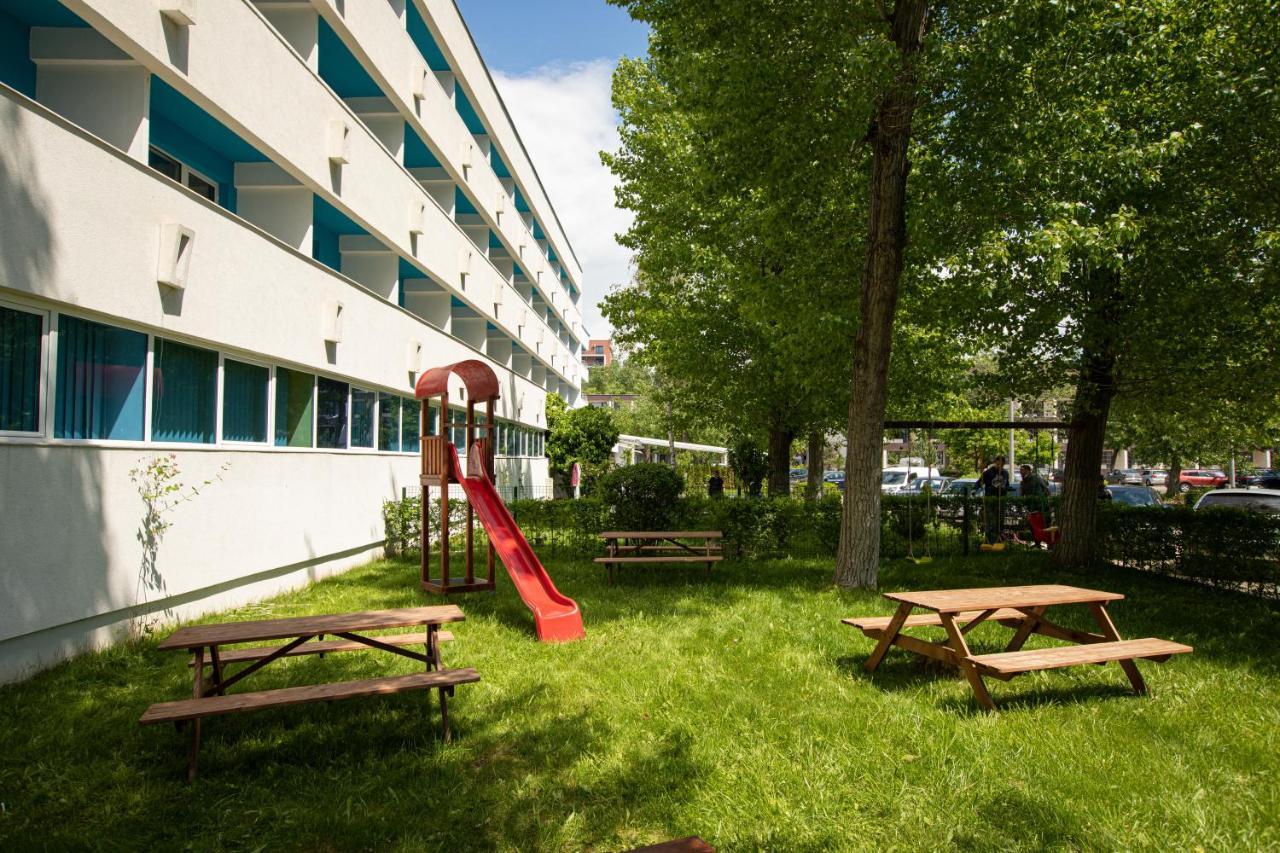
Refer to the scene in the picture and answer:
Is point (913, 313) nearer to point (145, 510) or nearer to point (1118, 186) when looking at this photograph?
point (1118, 186)

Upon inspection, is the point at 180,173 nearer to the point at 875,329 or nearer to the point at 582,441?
the point at 875,329

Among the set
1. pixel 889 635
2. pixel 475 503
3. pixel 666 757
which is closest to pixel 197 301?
pixel 475 503

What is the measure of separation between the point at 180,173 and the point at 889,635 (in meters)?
9.90

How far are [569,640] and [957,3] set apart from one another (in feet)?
30.6

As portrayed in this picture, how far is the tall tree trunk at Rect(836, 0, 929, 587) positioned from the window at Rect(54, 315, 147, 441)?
27.2 feet

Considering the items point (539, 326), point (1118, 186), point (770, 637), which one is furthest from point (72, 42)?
point (539, 326)

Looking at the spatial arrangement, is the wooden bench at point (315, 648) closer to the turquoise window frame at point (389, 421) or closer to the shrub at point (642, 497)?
the shrub at point (642, 497)

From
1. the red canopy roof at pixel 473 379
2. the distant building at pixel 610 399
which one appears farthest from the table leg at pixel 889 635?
the distant building at pixel 610 399

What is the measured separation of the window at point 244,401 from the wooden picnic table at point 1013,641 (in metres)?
7.60

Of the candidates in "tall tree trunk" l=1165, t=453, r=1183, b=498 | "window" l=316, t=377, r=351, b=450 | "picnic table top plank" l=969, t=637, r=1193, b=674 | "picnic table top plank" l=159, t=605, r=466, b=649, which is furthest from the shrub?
"tall tree trunk" l=1165, t=453, r=1183, b=498

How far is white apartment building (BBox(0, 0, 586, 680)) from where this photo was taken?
6.54 metres

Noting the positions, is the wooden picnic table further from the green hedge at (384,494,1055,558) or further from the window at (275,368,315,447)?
the window at (275,368,315,447)

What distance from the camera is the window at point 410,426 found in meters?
16.2

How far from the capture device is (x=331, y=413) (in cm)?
1283
